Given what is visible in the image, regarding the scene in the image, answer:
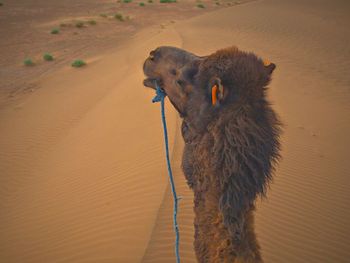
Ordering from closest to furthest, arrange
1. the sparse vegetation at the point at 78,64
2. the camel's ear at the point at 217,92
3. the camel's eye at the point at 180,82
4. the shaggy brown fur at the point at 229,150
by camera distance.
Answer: the shaggy brown fur at the point at 229,150 < the camel's ear at the point at 217,92 < the camel's eye at the point at 180,82 < the sparse vegetation at the point at 78,64

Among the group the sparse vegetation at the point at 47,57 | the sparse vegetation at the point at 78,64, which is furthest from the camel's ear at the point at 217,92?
the sparse vegetation at the point at 47,57

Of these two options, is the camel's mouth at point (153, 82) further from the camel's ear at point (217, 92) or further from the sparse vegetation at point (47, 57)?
the sparse vegetation at point (47, 57)

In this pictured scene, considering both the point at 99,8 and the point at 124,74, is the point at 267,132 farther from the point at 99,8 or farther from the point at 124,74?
the point at 99,8

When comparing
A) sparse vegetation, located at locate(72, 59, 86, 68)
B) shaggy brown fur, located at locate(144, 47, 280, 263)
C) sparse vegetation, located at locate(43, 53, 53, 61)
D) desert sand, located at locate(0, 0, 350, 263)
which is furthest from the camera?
sparse vegetation, located at locate(43, 53, 53, 61)

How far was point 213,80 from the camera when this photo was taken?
1946 mm

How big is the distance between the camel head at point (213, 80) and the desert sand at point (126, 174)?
248 cm

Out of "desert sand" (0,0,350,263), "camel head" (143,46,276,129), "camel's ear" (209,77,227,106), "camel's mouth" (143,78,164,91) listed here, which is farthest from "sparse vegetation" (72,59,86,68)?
"camel's ear" (209,77,227,106)

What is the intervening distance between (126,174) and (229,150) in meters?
3.89

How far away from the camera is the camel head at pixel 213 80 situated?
1.87m

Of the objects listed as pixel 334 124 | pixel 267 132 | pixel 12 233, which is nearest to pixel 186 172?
pixel 267 132

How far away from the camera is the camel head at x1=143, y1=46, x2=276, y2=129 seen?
187 centimetres

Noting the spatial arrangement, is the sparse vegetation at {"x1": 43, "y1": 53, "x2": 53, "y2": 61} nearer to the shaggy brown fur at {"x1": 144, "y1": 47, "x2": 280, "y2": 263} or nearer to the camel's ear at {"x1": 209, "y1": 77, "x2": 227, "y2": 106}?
the shaggy brown fur at {"x1": 144, "y1": 47, "x2": 280, "y2": 263}

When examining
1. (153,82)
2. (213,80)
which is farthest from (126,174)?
(213,80)

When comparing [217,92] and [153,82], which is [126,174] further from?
[217,92]
